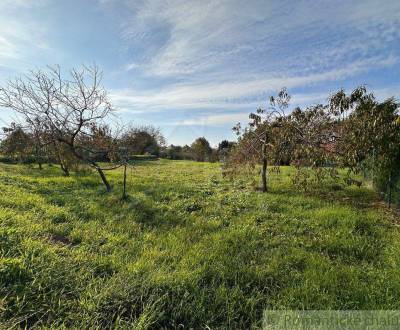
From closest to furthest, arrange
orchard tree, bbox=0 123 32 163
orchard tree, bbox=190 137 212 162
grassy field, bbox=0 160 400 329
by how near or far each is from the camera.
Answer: grassy field, bbox=0 160 400 329
orchard tree, bbox=0 123 32 163
orchard tree, bbox=190 137 212 162

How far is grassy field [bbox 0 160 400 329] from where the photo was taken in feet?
7.70

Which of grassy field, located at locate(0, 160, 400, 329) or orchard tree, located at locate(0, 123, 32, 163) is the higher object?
orchard tree, located at locate(0, 123, 32, 163)

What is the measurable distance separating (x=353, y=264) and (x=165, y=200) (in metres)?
4.69

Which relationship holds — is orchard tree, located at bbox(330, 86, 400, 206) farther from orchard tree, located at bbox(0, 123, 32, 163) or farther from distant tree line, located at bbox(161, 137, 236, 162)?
distant tree line, located at bbox(161, 137, 236, 162)

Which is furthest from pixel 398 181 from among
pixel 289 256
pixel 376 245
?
pixel 289 256

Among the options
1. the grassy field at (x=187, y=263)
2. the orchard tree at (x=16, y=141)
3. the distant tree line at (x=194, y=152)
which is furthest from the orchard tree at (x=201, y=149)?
the grassy field at (x=187, y=263)

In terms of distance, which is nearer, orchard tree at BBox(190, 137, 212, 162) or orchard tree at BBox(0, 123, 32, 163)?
orchard tree at BBox(0, 123, 32, 163)

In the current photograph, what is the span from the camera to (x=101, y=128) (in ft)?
27.6

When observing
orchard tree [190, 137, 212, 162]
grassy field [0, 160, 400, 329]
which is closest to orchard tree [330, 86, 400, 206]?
grassy field [0, 160, 400, 329]

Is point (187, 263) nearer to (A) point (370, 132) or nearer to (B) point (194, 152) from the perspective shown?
(A) point (370, 132)

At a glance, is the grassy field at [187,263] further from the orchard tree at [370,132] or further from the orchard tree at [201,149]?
the orchard tree at [201,149]

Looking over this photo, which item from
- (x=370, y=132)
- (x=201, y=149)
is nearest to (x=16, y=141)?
(x=370, y=132)

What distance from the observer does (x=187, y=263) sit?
3.20 metres

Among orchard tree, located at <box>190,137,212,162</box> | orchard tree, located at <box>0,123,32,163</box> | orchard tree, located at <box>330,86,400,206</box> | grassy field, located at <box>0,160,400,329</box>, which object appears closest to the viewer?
grassy field, located at <box>0,160,400,329</box>
